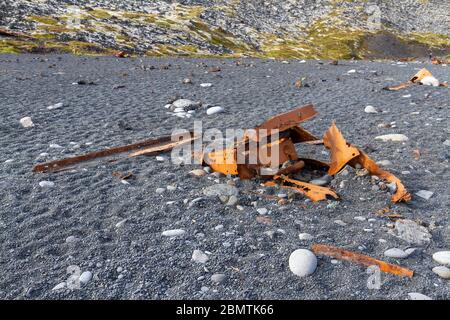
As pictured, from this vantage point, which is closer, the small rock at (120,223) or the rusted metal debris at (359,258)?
the rusted metal debris at (359,258)

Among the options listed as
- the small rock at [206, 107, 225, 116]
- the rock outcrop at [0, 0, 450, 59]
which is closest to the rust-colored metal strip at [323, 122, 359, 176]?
the small rock at [206, 107, 225, 116]

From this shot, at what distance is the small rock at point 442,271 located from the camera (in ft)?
12.6

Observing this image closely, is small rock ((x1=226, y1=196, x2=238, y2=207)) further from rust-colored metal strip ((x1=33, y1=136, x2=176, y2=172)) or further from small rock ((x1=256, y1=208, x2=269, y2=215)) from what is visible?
rust-colored metal strip ((x1=33, y1=136, x2=176, y2=172))

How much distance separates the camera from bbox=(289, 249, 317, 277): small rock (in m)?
3.88

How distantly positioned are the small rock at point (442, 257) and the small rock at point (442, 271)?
143 mm

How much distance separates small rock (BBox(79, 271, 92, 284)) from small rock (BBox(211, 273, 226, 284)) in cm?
109

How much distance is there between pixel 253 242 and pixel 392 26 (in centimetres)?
7052

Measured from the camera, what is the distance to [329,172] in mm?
6133

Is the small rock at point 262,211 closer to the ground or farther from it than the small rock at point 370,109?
farther from it

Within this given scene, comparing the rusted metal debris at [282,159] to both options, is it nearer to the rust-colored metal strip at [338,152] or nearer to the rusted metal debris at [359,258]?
the rust-colored metal strip at [338,152]

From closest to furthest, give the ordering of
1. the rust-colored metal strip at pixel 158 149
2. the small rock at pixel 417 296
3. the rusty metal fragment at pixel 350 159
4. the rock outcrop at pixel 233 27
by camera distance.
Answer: the small rock at pixel 417 296
the rusty metal fragment at pixel 350 159
the rust-colored metal strip at pixel 158 149
the rock outcrop at pixel 233 27

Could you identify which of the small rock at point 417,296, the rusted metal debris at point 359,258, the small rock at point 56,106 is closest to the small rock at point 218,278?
the rusted metal debris at point 359,258
